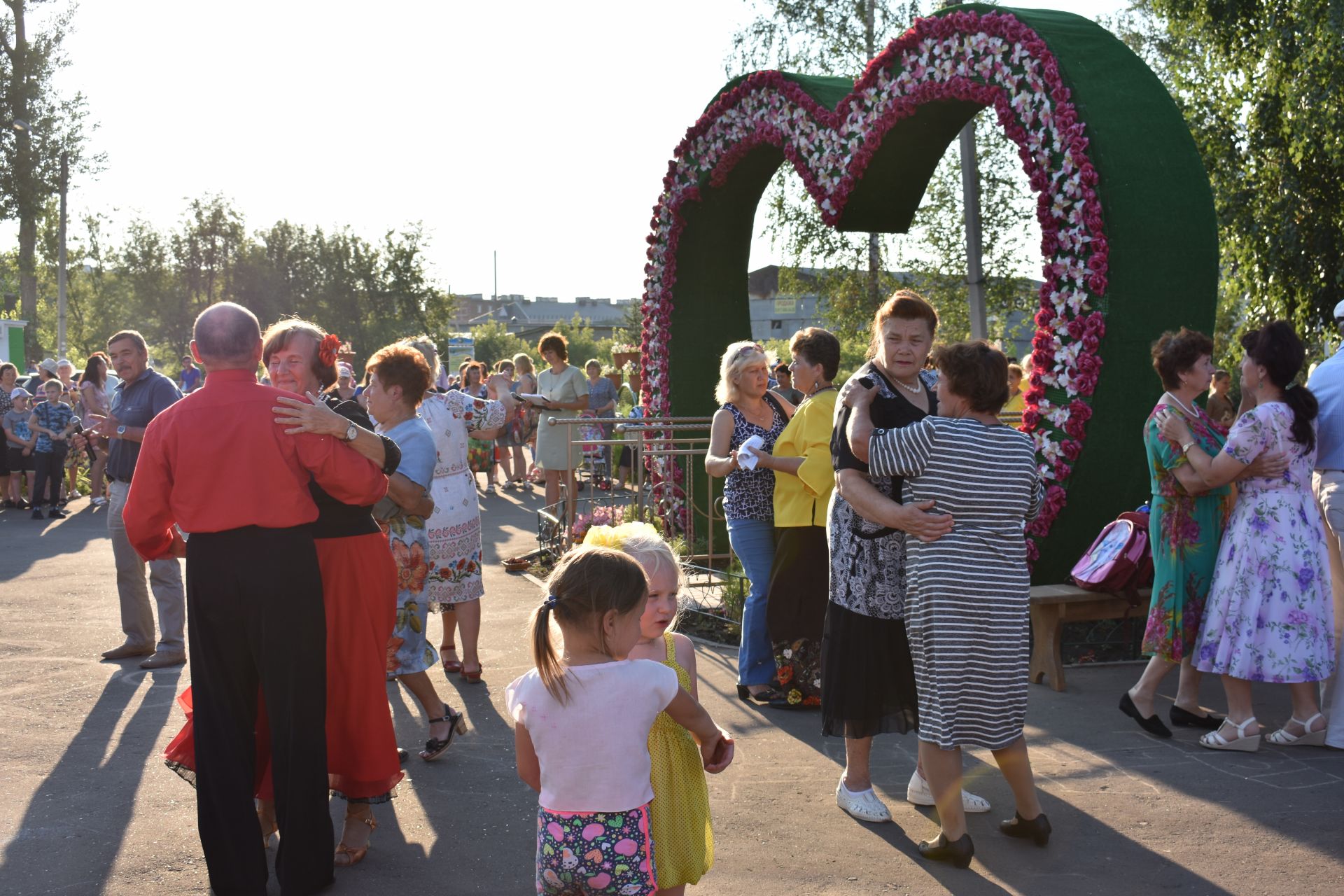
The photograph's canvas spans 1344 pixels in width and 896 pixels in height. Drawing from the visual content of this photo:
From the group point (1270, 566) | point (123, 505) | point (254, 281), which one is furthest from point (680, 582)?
point (254, 281)

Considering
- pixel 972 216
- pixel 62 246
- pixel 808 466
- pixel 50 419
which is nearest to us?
pixel 808 466

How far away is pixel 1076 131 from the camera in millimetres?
7227

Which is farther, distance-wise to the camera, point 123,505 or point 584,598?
point 123,505

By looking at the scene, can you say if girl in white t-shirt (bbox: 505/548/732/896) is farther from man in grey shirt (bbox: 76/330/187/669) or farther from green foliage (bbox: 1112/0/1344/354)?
green foliage (bbox: 1112/0/1344/354)

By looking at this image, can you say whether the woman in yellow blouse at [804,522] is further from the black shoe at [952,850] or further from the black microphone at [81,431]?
the black microphone at [81,431]

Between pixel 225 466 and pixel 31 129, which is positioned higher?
pixel 31 129

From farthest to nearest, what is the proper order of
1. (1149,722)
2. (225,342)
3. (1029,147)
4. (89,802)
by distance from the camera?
1. (1029,147)
2. (1149,722)
3. (89,802)
4. (225,342)

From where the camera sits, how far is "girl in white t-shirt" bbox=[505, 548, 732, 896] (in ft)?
9.21

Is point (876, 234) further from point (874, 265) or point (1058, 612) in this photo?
point (1058, 612)

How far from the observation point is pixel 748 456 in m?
6.32

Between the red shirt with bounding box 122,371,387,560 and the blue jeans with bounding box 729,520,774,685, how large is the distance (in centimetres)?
302

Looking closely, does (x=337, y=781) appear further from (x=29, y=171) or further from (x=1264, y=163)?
(x=29, y=171)

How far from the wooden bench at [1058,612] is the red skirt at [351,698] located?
12.2ft

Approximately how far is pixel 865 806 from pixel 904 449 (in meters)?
1.53
